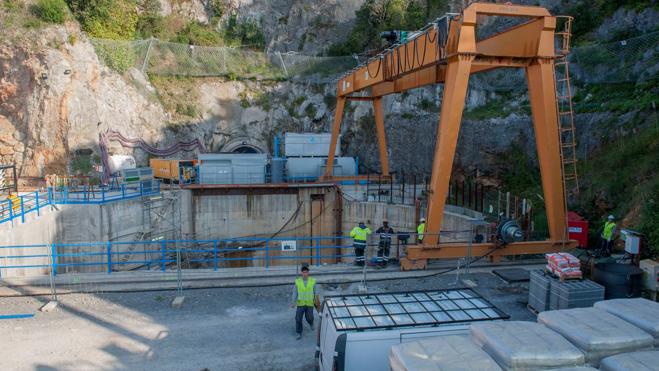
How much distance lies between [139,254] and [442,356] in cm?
1604

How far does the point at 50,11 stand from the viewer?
2289 cm

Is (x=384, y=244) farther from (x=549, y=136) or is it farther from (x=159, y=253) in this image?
(x=159, y=253)

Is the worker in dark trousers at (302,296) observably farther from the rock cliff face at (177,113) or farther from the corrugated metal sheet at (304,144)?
the corrugated metal sheet at (304,144)

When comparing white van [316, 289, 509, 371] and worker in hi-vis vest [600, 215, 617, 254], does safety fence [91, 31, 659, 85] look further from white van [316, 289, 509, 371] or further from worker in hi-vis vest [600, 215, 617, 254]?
white van [316, 289, 509, 371]

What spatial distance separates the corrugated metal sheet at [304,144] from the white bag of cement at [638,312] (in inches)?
750

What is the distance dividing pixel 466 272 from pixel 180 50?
27.4 metres

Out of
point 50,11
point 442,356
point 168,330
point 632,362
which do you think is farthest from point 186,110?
point 632,362

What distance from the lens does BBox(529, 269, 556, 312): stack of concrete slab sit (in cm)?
781

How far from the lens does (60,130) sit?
21.8m

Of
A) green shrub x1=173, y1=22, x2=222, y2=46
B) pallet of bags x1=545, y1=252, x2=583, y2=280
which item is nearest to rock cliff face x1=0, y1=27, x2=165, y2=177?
green shrub x1=173, y1=22, x2=222, y2=46

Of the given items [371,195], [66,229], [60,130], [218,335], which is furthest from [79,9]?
[218,335]

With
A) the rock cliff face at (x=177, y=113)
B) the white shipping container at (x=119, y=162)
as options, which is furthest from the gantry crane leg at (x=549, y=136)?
the white shipping container at (x=119, y=162)

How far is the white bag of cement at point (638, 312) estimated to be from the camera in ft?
14.3

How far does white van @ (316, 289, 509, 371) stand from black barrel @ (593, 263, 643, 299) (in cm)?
380
